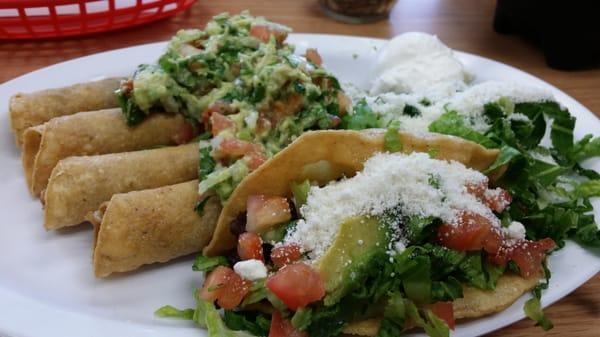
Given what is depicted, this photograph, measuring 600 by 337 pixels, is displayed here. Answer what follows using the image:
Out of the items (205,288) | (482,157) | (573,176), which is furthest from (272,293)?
(573,176)

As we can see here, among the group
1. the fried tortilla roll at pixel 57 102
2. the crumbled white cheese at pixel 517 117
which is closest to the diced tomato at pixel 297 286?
the crumbled white cheese at pixel 517 117

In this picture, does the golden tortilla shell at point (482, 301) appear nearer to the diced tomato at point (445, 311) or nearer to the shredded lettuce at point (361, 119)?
the diced tomato at point (445, 311)

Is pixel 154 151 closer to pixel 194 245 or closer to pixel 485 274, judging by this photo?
pixel 194 245

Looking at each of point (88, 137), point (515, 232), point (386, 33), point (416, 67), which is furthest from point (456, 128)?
point (386, 33)

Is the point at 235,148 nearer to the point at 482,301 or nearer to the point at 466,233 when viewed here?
the point at 466,233

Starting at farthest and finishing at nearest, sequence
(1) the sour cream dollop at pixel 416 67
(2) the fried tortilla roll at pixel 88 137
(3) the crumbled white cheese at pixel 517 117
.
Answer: (1) the sour cream dollop at pixel 416 67 < (3) the crumbled white cheese at pixel 517 117 < (2) the fried tortilla roll at pixel 88 137
